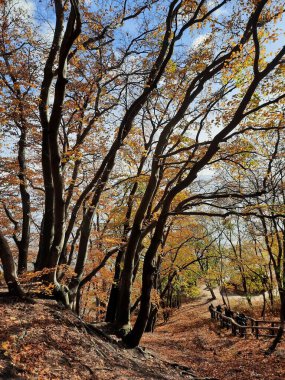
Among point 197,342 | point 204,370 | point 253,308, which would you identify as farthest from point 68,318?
point 253,308

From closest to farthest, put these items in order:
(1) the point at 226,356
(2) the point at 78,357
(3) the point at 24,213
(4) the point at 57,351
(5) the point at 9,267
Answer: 1. (4) the point at 57,351
2. (2) the point at 78,357
3. (5) the point at 9,267
4. (1) the point at 226,356
5. (3) the point at 24,213

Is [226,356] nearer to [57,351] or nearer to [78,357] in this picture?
[78,357]

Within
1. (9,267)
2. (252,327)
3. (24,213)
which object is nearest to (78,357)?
(9,267)

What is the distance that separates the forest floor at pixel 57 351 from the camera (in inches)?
188

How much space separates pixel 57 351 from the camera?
18.4 ft

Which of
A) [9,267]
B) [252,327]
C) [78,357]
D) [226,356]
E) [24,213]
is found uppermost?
[24,213]

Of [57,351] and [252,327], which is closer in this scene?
[57,351]

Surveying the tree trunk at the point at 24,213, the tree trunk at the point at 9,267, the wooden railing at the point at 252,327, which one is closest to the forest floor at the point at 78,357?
the tree trunk at the point at 9,267

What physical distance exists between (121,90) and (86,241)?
5.11 m

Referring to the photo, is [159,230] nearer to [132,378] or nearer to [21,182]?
[132,378]

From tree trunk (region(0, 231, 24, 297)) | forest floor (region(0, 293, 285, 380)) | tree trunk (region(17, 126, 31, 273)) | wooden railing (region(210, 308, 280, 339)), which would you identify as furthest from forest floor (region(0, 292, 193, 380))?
wooden railing (region(210, 308, 280, 339))

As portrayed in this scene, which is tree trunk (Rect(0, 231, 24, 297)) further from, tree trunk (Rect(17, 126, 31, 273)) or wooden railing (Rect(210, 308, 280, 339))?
wooden railing (Rect(210, 308, 280, 339))

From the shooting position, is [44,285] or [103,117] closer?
[44,285]

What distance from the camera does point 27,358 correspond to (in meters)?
4.90
